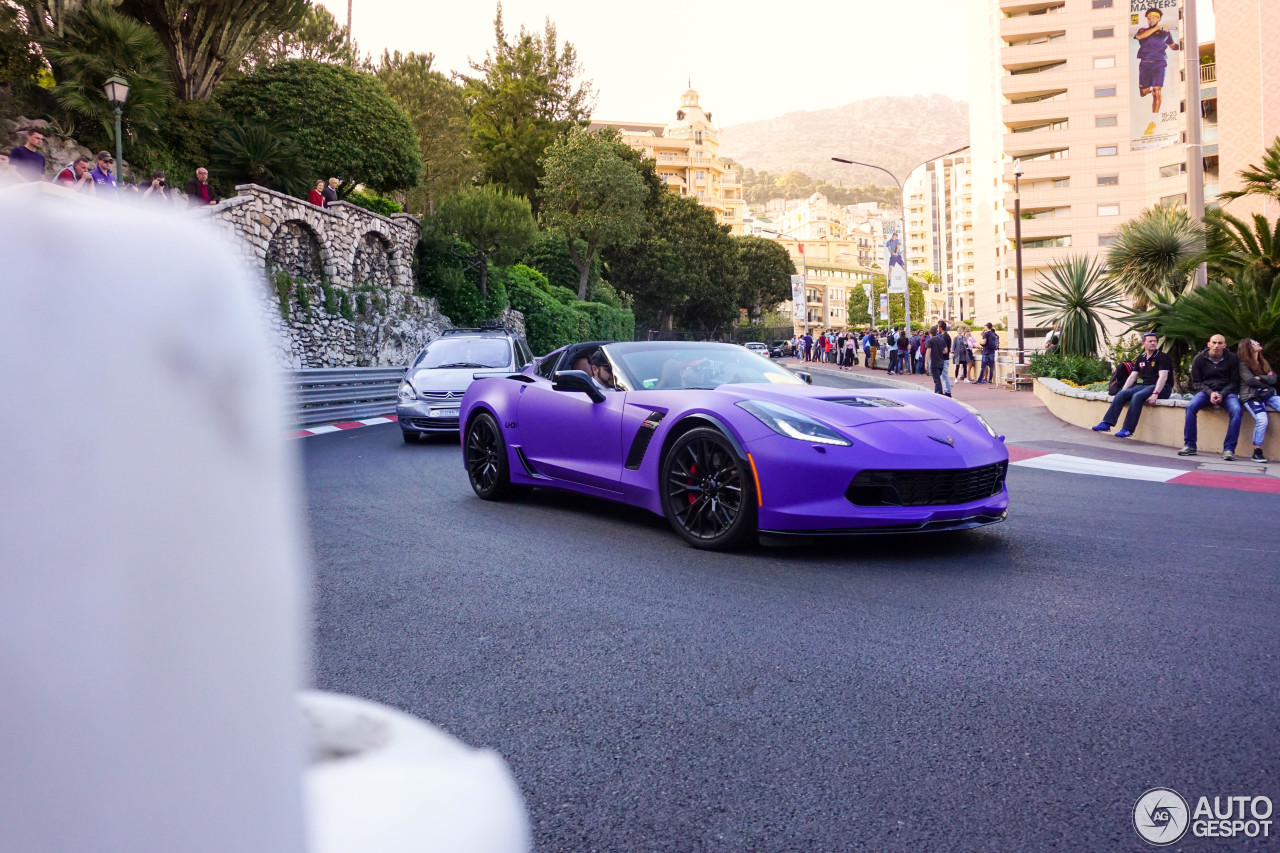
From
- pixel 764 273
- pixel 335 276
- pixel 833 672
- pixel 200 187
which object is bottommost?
pixel 833 672

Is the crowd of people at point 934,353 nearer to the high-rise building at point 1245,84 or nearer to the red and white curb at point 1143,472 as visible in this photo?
the red and white curb at point 1143,472

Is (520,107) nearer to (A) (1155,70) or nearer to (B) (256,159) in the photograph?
(B) (256,159)

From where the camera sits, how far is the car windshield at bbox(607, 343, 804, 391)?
6.40m

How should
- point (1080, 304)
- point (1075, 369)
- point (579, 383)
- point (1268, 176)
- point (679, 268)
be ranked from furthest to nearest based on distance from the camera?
1. point (679, 268)
2. point (1080, 304)
3. point (1075, 369)
4. point (1268, 176)
5. point (579, 383)

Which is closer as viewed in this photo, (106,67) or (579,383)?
(579,383)

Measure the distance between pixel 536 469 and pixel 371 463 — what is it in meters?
4.00

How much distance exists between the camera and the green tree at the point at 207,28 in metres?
23.2

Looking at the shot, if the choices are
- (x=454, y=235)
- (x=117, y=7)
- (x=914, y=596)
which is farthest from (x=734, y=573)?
(x=454, y=235)

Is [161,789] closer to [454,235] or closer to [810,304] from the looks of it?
[454,235]

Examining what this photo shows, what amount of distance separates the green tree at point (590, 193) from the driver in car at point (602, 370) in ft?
133

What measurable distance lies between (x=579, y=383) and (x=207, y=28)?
22465mm

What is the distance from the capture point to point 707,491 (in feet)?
18.4

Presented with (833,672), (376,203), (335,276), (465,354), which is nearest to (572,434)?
(833,672)

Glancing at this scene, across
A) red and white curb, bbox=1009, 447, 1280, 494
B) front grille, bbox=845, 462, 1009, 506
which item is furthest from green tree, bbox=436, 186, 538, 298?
front grille, bbox=845, 462, 1009, 506
